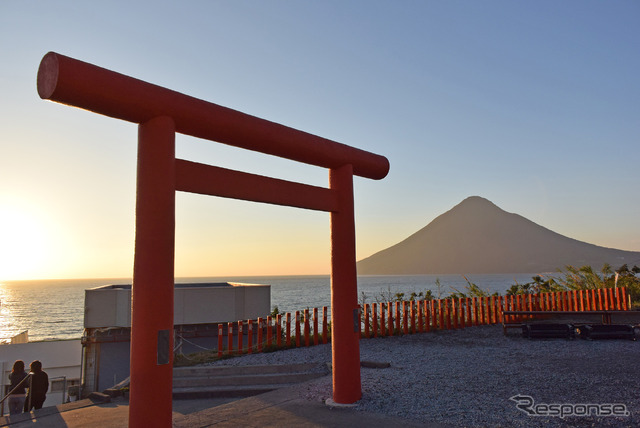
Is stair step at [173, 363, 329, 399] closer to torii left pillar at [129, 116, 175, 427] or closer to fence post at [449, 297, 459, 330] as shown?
torii left pillar at [129, 116, 175, 427]

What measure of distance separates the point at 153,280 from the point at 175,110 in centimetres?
193

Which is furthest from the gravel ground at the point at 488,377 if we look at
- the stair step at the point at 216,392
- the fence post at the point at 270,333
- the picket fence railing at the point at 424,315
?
the stair step at the point at 216,392

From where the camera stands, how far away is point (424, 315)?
48.4ft

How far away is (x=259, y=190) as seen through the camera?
19.6 feet

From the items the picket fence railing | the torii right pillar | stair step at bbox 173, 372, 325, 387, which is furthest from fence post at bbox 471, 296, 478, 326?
the torii right pillar

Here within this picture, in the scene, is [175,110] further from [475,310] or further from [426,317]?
[475,310]

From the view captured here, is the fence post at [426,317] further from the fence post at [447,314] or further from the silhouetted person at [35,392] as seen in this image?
the silhouetted person at [35,392]

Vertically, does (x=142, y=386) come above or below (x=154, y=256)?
below

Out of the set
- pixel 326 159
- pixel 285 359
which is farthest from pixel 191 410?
pixel 326 159

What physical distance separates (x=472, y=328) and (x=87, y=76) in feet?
45.7

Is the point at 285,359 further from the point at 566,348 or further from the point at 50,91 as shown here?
the point at 50,91

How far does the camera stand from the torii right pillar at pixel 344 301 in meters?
6.69

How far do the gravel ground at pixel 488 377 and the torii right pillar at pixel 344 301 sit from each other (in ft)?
1.19

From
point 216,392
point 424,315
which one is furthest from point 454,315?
point 216,392
